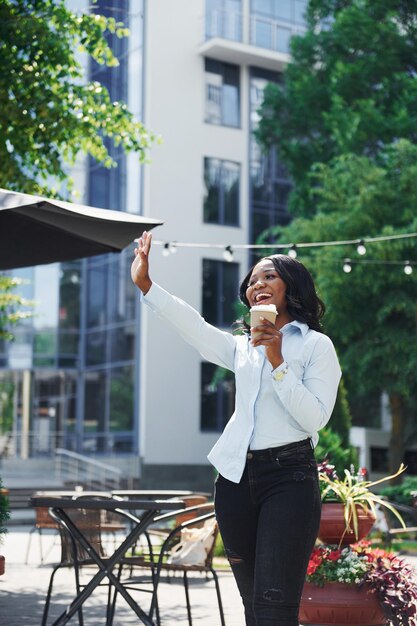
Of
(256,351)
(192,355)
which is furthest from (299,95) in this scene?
(256,351)

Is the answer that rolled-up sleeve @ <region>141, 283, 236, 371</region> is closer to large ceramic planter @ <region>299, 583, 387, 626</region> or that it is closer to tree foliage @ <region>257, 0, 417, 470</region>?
large ceramic planter @ <region>299, 583, 387, 626</region>

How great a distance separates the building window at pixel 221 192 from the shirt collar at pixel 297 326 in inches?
1062

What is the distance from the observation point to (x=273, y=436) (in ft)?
11.8

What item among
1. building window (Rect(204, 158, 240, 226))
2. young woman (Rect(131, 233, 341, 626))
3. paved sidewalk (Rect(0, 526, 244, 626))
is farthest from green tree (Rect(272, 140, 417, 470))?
young woman (Rect(131, 233, 341, 626))

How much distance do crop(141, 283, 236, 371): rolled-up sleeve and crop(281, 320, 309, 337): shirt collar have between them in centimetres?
24

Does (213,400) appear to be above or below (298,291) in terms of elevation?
below

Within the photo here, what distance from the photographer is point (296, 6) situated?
32.1 meters

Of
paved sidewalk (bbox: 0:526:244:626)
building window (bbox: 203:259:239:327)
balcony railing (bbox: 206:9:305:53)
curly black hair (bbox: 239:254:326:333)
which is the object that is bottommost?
paved sidewalk (bbox: 0:526:244:626)

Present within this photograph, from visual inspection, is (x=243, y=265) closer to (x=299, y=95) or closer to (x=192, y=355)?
(x=192, y=355)

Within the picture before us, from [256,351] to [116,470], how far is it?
2603 centimetres

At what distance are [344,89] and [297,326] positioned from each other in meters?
21.1

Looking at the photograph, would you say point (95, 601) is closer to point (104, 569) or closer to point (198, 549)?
point (198, 549)

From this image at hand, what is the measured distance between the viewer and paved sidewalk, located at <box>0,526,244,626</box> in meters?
7.53

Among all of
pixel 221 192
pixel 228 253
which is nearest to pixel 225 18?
pixel 221 192
